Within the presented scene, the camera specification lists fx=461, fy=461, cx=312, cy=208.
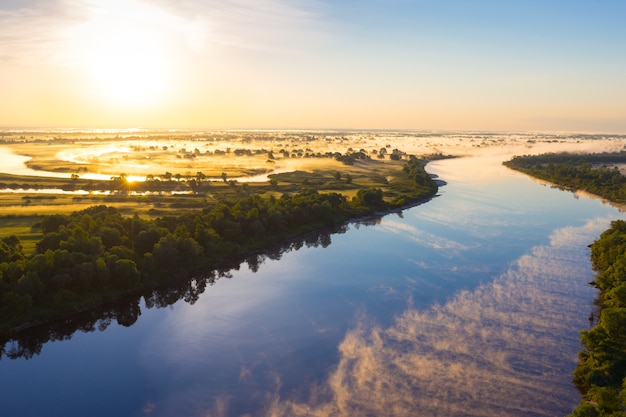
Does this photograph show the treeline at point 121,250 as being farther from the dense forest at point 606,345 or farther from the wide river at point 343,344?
the dense forest at point 606,345

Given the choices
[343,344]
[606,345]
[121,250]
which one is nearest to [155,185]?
[121,250]

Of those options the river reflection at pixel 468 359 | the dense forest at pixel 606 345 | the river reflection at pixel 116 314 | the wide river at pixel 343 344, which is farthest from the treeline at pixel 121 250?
the dense forest at pixel 606 345

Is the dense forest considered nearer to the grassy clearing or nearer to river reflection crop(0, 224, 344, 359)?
river reflection crop(0, 224, 344, 359)

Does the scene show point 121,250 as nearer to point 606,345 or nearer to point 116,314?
point 116,314

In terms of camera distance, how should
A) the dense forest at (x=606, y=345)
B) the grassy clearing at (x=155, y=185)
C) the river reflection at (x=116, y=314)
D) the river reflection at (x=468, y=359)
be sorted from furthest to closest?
the grassy clearing at (x=155, y=185) → the river reflection at (x=116, y=314) → the river reflection at (x=468, y=359) → the dense forest at (x=606, y=345)

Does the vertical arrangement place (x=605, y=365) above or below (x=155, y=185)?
below

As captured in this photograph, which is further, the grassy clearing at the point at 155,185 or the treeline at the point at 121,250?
the grassy clearing at the point at 155,185
